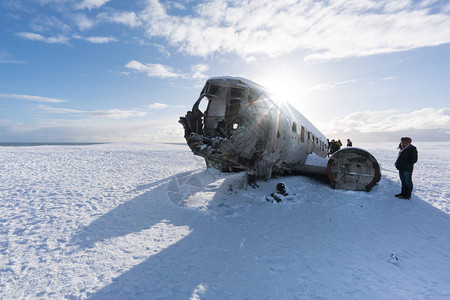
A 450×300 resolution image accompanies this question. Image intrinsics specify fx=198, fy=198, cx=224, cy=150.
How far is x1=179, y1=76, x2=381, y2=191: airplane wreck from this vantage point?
7.75 metres

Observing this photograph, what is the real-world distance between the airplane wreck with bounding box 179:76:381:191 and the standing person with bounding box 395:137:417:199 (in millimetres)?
954

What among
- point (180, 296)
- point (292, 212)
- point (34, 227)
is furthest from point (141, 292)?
point (292, 212)

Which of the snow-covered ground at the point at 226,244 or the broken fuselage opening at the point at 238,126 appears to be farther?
the broken fuselage opening at the point at 238,126

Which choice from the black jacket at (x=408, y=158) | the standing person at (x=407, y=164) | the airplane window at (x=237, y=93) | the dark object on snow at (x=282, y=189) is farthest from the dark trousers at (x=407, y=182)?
the airplane window at (x=237, y=93)

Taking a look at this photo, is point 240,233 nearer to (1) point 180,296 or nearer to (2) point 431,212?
(1) point 180,296

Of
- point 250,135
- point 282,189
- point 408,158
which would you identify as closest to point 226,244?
point 250,135

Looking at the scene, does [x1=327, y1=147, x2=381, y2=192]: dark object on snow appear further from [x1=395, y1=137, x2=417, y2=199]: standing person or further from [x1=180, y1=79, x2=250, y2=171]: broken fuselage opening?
[x1=180, y1=79, x2=250, y2=171]: broken fuselage opening

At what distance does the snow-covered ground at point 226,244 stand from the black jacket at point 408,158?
138cm

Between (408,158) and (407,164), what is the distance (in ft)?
0.80

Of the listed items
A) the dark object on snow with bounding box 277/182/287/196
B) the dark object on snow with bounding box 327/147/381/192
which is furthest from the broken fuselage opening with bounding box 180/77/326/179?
the dark object on snow with bounding box 327/147/381/192

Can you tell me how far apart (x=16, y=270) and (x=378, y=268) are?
8.12 meters

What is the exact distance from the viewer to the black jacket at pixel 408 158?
26.1 ft

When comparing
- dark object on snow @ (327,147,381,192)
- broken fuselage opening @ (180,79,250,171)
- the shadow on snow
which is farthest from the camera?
dark object on snow @ (327,147,381,192)

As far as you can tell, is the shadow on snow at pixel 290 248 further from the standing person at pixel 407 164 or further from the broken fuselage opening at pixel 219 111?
the broken fuselage opening at pixel 219 111
